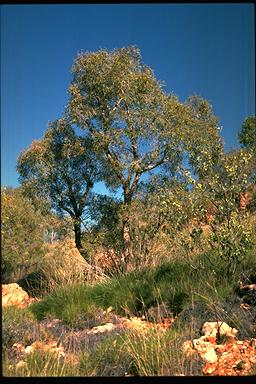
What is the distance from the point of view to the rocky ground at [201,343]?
15.7ft

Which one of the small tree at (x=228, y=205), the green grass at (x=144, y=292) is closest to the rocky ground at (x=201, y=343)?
the green grass at (x=144, y=292)

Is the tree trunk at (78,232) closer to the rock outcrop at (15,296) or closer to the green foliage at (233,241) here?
the rock outcrop at (15,296)

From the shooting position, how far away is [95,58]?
15633mm

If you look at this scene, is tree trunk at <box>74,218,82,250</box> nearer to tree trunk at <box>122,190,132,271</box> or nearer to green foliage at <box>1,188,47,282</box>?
green foliage at <box>1,188,47,282</box>

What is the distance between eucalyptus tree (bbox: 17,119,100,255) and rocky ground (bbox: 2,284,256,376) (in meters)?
8.66

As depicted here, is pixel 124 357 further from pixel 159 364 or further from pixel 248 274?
pixel 248 274

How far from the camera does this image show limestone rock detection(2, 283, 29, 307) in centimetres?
878

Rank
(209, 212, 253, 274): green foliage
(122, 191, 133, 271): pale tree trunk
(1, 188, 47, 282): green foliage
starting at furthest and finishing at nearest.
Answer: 1. (122, 191, 133, 271): pale tree trunk
2. (1, 188, 47, 282): green foliage
3. (209, 212, 253, 274): green foliage

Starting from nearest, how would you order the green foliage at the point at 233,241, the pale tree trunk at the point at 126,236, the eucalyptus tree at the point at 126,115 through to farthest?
1. the green foliage at the point at 233,241
2. the pale tree trunk at the point at 126,236
3. the eucalyptus tree at the point at 126,115

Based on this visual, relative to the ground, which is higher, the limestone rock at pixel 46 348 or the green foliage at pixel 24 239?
the green foliage at pixel 24 239

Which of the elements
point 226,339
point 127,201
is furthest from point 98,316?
point 127,201

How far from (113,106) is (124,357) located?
37.1 ft

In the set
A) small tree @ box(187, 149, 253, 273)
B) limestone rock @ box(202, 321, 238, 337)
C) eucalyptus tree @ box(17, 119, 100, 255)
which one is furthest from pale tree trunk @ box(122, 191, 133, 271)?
limestone rock @ box(202, 321, 238, 337)

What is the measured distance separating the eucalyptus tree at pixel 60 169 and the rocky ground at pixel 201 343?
8.66 m
